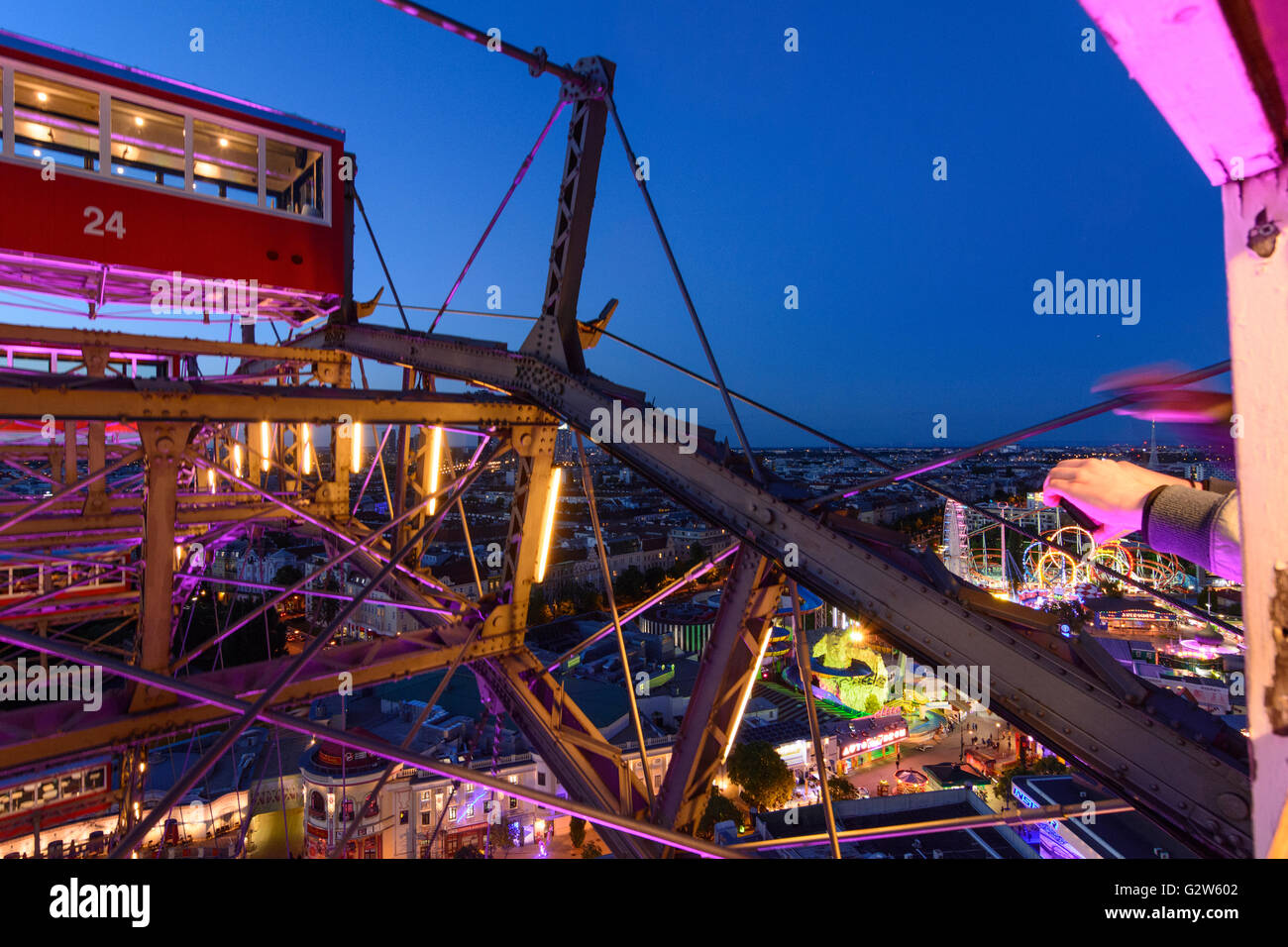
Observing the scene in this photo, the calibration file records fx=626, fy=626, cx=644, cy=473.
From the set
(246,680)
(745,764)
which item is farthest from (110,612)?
(745,764)

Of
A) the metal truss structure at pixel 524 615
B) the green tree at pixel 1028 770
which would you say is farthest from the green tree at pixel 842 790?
the metal truss structure at pixel 524 615

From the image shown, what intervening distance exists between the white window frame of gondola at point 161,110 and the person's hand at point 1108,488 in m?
10.6

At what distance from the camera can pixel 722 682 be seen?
4.04 meters

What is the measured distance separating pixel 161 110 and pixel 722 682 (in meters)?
9.96

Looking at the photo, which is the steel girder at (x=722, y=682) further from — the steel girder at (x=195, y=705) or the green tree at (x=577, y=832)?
the green tree at (x=577, y=832)

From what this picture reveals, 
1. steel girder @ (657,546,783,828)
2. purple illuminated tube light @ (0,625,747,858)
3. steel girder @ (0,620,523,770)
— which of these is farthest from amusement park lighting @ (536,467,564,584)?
purple illuminated tube light @ (0,625,747,858)

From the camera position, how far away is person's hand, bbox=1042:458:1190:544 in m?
2.04

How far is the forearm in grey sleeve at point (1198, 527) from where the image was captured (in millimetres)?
1628

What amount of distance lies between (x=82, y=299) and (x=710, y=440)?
1283 centimetres

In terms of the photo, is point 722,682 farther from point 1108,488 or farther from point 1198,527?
point 1198,527

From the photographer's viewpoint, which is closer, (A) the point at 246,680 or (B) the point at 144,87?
(A) the point at 246,680

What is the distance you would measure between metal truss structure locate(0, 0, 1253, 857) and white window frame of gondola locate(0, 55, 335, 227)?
11.1 ft

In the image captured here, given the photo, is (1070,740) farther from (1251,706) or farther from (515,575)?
(515,575)

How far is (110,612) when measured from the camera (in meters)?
12.3
